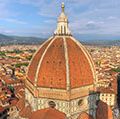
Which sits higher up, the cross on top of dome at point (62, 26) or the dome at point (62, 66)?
the cross on top of dome at point (62, 26)

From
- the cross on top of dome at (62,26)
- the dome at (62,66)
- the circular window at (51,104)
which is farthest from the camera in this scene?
the cross on top of dome at (62,26)

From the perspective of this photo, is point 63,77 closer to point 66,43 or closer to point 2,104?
point 66,43

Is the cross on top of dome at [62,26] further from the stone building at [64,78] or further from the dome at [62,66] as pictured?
the dome at [62,66]

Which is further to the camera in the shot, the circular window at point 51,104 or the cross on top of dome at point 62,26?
the cross on top of dome at point 62,26

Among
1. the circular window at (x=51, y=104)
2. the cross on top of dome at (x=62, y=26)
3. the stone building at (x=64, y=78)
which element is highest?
the cross on top of dome at (x=62, y=26)

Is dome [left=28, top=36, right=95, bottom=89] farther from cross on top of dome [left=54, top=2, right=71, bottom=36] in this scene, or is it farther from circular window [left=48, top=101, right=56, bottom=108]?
circular window [left=48, top=101, right=56, bottom=108]

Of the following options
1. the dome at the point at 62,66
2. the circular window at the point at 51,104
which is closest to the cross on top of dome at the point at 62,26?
the dome at the point at 62,66

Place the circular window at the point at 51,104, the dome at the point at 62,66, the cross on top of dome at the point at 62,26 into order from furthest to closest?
1. the cross on top of dome at the point at 62,26
2. the circular window at the point at 51,104
3. the dome at the point at 62,66
